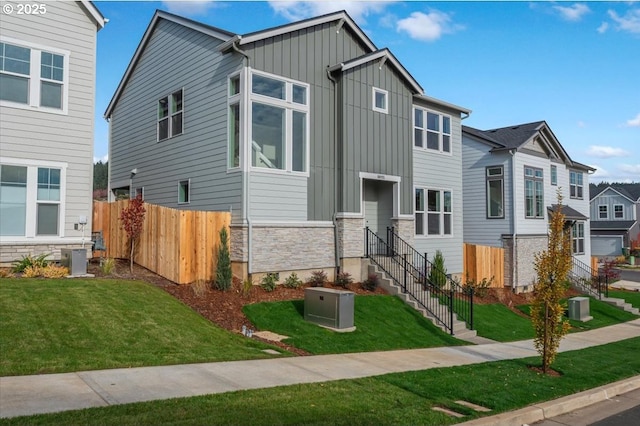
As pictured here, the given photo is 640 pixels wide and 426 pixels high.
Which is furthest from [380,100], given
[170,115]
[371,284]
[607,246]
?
[607,246]

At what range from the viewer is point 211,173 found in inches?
609

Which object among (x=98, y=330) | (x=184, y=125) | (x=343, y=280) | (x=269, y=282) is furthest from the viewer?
(x=184, y=125)

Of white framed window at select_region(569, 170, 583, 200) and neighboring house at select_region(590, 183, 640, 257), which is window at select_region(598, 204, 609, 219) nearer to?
neighboring house at select_region(590, 183, 640, 257)

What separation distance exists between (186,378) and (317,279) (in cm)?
798

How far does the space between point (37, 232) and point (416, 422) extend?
11.7m

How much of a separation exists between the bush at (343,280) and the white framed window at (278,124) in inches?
135

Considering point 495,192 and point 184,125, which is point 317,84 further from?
point 495,192

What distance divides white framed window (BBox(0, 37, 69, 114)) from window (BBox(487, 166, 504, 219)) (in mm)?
19043

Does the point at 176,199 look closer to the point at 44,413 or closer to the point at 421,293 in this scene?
the point at 421,293

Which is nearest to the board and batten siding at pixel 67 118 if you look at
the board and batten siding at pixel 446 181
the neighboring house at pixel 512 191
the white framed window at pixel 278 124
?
the white framed window at pixel 278 124

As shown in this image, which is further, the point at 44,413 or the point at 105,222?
the point at 105,222

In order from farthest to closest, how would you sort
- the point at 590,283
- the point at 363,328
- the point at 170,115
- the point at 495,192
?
1. the point at 590,283
2. the point at 495,192
3. the point at 170,115
4. the point at 363,328

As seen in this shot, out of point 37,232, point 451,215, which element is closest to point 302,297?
point 37,232

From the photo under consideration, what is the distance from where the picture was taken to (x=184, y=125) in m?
17.0
